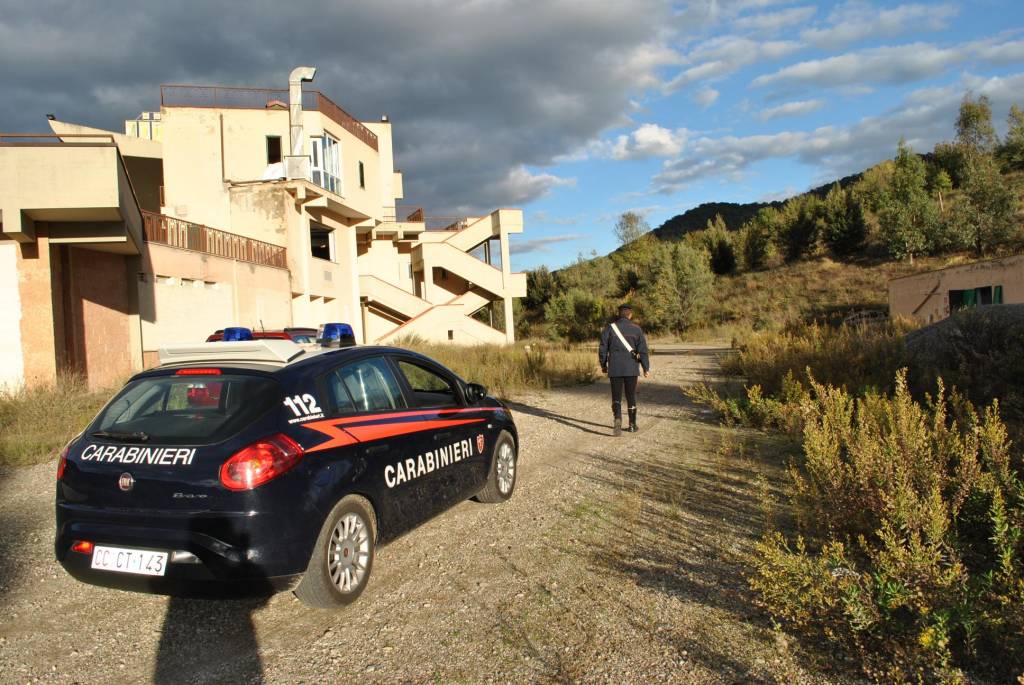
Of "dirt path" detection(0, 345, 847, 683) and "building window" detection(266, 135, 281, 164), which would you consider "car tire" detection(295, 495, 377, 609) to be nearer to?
"dirt path" detection(0, 345, 847, 683)

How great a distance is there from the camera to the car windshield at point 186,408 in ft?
13.5

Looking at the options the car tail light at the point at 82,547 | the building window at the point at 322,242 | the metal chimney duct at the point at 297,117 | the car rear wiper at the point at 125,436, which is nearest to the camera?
the car tail light at the point at 82,547

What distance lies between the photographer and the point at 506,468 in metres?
6.94

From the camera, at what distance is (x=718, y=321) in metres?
45.6

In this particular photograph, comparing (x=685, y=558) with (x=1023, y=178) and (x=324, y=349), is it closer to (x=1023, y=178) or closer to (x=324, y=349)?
(x=324, y=349)

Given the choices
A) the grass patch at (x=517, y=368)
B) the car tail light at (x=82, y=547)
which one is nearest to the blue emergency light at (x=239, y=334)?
the car tail light at (x=82, y=547)

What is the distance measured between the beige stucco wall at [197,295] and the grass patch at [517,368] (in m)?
5.71

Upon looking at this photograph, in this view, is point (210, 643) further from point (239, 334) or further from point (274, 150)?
point (274, 150)

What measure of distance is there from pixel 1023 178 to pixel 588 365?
162ft

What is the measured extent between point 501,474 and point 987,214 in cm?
4485

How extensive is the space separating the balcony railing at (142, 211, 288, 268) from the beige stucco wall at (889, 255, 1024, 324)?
2003 centimetres

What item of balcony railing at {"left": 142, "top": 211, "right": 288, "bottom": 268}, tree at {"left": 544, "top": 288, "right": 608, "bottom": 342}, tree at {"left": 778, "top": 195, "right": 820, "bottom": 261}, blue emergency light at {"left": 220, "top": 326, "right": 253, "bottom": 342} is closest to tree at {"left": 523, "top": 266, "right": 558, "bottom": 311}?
tree at {"left": 544, "top": 288, "right": 608, "bottom": 342}

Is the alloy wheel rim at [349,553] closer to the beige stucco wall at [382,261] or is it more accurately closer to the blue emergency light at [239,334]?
the blue emergency light at [239,334]

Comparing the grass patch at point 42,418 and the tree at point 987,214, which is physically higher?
the tree at point 987,214
